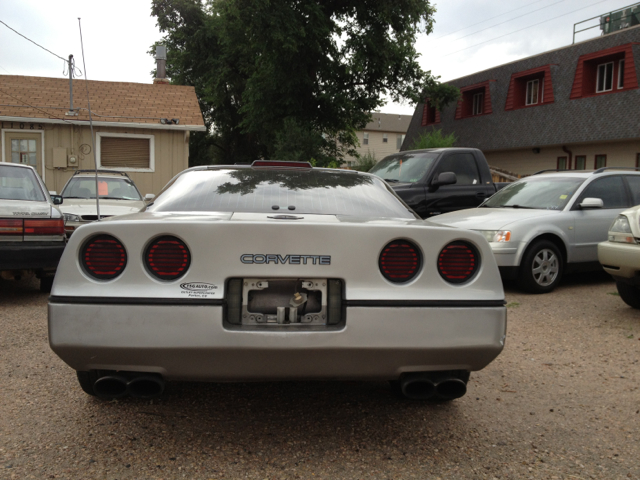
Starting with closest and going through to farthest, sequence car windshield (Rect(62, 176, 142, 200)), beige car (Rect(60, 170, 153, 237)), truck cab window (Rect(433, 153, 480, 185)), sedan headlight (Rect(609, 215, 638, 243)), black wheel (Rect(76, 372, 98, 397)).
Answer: black wheel (Rect(76, 372, 98, 397))
sedan headlight (Rect(609, 215, 638, 243))
beige car (Rect(60, 170, 153, 237))
truck cab window (Rect(433, 153, 480, 185))
car windshield (Rect(62, 176, 142, 200))

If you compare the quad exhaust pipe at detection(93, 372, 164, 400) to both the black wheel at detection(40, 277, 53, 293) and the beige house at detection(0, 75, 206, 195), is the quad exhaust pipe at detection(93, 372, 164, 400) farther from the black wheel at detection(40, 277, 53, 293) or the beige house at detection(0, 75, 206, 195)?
the beige house at detection(0, 75, 206, 195)

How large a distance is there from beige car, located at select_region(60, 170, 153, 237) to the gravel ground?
4.51m

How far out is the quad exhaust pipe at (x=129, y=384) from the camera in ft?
9.18

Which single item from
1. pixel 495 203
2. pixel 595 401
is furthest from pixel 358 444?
pixel 495 203

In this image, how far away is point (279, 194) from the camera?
3.54 metres

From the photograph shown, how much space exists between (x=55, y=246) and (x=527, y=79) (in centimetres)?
2522

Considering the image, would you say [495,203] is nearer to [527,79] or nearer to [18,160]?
[18,160]

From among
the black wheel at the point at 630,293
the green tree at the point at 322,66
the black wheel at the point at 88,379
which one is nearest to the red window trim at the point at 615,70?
the green tree at the point at 322,66

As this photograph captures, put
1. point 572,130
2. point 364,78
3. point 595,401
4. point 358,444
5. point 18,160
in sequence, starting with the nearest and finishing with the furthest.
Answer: point 358,444, point 595,401, point 18,160, point 572,130, point 364,78

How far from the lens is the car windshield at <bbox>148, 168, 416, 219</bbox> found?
3371 millimetres

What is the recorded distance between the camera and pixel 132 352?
2.66m

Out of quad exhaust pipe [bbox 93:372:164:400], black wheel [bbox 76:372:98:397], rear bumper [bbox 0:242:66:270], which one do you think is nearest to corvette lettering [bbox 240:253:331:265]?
quad exhaust pipe [bbox 93:372:164:400]

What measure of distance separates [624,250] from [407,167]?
207 inches

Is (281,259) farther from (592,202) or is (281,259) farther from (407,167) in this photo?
(407,167)
